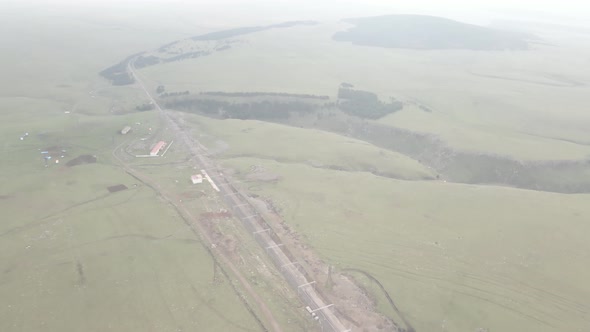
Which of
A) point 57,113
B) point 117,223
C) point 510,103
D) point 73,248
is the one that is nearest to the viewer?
point 73,248

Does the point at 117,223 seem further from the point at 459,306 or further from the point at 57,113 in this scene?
the point at 57,113

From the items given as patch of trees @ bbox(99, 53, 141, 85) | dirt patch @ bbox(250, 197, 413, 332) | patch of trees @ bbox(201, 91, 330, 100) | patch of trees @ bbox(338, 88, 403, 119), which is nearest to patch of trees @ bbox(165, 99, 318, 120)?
patch of trees @ bbox(201, 91, 330, 100)

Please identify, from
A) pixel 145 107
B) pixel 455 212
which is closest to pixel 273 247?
pixel 455 212

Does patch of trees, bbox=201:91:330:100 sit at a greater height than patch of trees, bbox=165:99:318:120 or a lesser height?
greater

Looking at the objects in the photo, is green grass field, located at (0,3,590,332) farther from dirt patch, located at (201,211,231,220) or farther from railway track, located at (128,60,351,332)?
dirt patch, located at (201,211,231,220)

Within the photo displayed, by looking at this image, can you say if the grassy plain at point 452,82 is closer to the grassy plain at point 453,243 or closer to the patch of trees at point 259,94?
the patch of trees at point 259,94

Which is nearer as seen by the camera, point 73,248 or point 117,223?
point 73,248

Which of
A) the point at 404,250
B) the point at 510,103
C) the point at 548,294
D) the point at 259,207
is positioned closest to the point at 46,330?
the point at 259,207

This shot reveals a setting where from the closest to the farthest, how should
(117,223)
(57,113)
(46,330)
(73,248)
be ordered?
(46,330) → (73,248) → (117,223) → (57,113)
